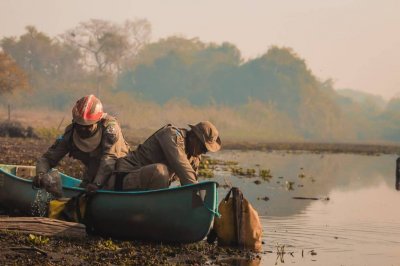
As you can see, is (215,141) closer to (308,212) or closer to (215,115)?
(308,212)

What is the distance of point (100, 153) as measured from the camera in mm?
11516

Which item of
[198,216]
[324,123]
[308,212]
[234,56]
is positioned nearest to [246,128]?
[324,123]

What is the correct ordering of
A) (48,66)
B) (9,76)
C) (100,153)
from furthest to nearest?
1. (48,66)
2. (9,76)
3. (100,153)

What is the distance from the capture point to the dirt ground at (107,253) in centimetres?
927

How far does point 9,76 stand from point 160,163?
58934 millimetres

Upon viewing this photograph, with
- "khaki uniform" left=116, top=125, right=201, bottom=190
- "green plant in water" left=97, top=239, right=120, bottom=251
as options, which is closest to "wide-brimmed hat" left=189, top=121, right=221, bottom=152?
"khaki uniform" left=116, top=125, right=201, bottom=190

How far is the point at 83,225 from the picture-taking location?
1072cm

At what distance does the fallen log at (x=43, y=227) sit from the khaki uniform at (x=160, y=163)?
0.99 meters

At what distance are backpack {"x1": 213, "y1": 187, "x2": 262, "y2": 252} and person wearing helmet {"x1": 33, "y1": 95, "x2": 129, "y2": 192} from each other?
64.9 inches

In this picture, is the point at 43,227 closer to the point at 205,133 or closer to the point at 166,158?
the point at 166,158

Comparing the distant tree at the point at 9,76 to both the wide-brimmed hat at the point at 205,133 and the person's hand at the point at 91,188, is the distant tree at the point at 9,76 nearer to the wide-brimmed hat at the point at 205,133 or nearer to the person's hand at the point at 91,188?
the person's hand at the point at 91,188

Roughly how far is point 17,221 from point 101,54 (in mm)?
107490

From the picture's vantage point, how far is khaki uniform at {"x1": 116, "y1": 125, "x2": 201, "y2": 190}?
10727mm

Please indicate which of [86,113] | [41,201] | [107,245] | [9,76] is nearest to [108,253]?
[107,245]
